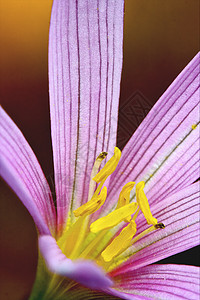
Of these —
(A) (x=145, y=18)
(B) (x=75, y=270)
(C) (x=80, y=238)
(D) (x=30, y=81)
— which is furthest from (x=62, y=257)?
(A) (x=145, y=18)

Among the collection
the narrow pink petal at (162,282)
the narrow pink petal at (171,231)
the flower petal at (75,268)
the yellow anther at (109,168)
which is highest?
the flower petal at (75,268)

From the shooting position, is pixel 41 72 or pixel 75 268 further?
pixel 41 72

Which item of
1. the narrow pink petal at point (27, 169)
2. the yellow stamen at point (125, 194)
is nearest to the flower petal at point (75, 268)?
the narrow pink petal at point (27, 169)

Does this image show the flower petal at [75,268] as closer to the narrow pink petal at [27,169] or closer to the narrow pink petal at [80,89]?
the narrow pink petal at [27,169]

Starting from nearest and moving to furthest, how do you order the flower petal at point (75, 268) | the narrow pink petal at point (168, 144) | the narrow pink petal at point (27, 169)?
the flower petal at point (75, 268) < the narrow pink petal at point (27, 169) < the narrow pink petal at point (168, 144)

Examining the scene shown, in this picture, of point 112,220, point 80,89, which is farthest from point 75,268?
point 80,89

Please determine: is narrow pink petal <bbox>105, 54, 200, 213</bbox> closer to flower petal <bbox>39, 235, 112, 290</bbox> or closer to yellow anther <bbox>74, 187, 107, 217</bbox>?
yellow anther <bbox>74, 187, 107, 217</bbox>

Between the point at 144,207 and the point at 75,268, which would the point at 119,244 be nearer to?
the point at 144,207
